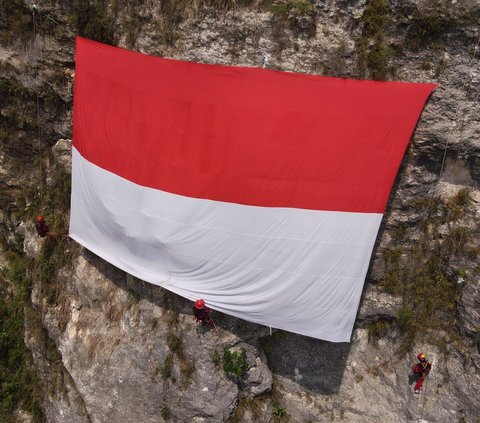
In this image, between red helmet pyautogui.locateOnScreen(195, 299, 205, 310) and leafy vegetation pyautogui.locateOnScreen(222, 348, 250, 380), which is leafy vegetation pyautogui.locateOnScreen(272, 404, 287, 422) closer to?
leafy vegetation pyautogui.locateOnScreen(222, 348, 250, 380)

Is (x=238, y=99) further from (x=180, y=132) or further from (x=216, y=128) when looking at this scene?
(x=180, y=132)

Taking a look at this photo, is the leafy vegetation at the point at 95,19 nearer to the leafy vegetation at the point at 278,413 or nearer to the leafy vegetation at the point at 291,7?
the leafy vegetation at the point at 291,7

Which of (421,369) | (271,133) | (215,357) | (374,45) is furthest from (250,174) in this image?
(421,369)

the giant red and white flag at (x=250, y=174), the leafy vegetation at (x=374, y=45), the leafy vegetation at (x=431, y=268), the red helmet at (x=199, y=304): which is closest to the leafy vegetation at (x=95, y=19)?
the giant red and white flag at (x=250, y=174)

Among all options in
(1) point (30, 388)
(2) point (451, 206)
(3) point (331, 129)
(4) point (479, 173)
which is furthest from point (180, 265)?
(1) point (30, 388)

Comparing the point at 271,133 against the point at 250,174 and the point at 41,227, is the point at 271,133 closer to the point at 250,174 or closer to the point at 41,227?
the point at 250,174
